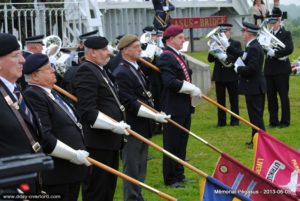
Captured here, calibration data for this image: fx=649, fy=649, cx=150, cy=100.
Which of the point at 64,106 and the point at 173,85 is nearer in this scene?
the point at 64,106

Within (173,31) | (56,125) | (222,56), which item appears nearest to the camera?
(56,125)

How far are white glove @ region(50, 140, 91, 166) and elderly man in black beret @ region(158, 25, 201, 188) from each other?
3088mm

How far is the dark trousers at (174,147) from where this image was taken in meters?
8.16

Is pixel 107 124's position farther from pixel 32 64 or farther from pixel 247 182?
pixel 247 182

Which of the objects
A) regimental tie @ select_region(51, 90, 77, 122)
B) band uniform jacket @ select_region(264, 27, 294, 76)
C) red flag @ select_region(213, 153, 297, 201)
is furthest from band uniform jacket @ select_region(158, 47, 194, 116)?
band uniform jacket @ select_region(264, 27, 294, 76)

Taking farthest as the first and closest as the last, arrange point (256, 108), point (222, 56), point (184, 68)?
point (222, 56) < point (256, 108) < point (184, 68)

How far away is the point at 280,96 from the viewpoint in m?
12.2

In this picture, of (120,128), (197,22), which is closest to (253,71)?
(120,128)

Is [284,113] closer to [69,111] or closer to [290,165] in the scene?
[290,165]

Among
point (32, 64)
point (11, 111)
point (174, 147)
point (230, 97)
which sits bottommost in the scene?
point (230, 97)

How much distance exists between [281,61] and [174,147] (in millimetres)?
4593

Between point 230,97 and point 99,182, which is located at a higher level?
point 99,182

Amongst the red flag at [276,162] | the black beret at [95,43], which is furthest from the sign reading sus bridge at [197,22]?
the black beret at [95,43]

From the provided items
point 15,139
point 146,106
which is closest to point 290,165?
point 146,106
